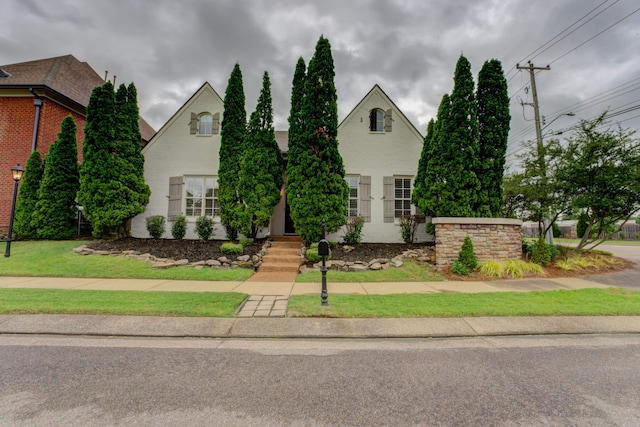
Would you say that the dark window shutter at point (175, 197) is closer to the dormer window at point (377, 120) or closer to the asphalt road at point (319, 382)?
the asphalt road at point (319, 382)

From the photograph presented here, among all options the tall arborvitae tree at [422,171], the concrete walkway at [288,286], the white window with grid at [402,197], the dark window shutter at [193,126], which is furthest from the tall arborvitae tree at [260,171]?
the tall arborvitae tree at [422,171]

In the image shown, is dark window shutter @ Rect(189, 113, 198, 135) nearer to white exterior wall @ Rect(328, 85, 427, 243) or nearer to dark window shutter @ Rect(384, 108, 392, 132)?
white exterior wall @ Rect(328, 85, 427, 243)

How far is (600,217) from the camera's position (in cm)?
852

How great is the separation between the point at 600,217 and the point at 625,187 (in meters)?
1.11

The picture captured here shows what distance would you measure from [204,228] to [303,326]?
787cm

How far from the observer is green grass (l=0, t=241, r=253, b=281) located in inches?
265

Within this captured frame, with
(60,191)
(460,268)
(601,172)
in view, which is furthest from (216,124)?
(601,172)

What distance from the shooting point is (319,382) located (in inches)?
98.0

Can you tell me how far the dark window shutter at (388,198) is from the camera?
10.5m

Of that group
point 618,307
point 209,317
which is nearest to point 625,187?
point 618,307

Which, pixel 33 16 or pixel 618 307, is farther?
pixel 33 16

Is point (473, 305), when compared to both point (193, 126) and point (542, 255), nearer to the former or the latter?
point (542, 255)

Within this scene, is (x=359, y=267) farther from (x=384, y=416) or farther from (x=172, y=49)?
(x=172, y=49)

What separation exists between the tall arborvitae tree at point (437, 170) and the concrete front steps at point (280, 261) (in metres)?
4.63
